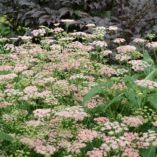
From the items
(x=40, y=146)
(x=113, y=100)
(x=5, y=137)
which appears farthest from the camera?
(x=113, y=100)

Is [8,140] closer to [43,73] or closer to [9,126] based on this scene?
[9,126]

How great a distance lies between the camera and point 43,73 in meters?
3.72

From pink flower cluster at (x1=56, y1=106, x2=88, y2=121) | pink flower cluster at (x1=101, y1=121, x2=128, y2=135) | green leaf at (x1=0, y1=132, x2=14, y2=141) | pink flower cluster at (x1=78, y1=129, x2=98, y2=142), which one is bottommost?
green leaf at (x1=0, y1=132, x2=14, y2=141)

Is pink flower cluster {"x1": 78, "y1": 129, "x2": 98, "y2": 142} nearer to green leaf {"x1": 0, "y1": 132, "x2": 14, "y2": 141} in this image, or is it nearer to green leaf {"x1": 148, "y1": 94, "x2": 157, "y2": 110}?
green leaf {"x1": 0, "y1": 132, "x2": 14, "y2": 141}

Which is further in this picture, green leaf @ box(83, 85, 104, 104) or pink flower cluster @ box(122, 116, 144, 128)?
green leaf @ box(83, 85, 104, 104)

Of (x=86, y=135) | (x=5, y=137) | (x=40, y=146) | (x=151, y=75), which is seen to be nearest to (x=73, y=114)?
(x=86, y=135)

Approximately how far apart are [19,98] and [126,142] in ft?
3.00

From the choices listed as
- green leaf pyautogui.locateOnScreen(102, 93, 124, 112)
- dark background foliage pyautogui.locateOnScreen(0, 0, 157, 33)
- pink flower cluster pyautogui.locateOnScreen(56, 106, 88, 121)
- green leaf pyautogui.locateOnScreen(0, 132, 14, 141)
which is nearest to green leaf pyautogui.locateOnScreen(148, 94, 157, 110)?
green leaf pyautogui.locateOnScreen(102, 93, 124, 112)

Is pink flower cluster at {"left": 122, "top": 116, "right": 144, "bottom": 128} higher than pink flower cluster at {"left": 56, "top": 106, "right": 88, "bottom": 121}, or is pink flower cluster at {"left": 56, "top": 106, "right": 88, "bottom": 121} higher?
→ pink flower cluster at {"left": 56, "top": 106, "right": 88, "bottom": 121}

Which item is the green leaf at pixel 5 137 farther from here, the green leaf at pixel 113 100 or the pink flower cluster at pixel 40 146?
the green leaf at pixel 113 100

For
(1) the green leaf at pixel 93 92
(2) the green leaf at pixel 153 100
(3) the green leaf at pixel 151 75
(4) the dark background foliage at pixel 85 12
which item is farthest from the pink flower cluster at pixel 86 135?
(4) the dark background foliage at pixel 85 12

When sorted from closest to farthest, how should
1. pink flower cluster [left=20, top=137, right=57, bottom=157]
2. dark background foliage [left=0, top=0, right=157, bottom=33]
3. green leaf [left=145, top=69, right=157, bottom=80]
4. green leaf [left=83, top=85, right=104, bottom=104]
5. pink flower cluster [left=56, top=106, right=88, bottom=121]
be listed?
1. pink flower cluster [left=20, top=137, right=57, bottom=157]
2. pink flower cluster [left=56, top=106, right=88, bottom=121]
3. green leaf [left=83, top=85, right=104, bottom=104]
4. green leaf [left=145, top=69, right=157, bottom=80]
5. dark background foliage [left=0, top=0, right=157, bottom=33]

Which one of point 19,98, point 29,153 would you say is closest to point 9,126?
point 19,98

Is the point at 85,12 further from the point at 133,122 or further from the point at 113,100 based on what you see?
the point at 133,122
